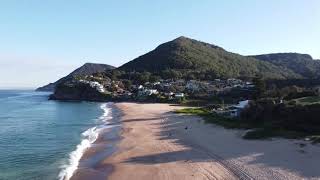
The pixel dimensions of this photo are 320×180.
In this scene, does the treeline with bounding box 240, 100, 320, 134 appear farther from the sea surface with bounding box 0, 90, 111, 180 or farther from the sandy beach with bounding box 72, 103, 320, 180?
the sea surface with bounding box 0, 90, 111, 180

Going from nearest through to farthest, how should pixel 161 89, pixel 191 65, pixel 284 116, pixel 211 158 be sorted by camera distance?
pixel 211 158 < pixel 284 116 < pixel 161 89 < pixel 191 65

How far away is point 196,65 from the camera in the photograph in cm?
18062

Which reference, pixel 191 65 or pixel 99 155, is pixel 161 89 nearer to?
pixel 191 65

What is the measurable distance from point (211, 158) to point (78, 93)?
107m

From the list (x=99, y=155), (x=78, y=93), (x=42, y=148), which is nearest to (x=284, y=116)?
(x=99, y=155)

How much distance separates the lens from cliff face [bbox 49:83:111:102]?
403 feet

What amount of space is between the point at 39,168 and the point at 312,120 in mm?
20930

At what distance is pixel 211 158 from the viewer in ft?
89.1

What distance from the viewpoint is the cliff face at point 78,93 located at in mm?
122975

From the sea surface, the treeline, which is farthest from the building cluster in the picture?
the treeline

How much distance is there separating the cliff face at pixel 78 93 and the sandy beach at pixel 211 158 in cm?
8542

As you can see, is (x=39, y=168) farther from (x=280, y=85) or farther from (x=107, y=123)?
(x=280, y=85)

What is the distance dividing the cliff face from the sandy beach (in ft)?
280

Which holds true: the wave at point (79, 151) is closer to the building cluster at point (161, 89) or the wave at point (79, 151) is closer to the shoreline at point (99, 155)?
the shoreline at point (99, 155)
